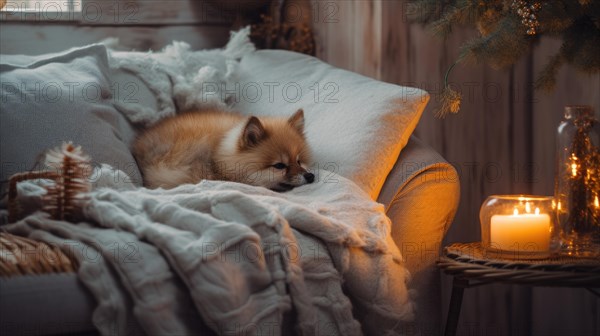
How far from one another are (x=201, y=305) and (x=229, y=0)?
2.00 metres

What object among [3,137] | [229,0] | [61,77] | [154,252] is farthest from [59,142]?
[229,0]

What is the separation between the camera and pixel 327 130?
2.20 m

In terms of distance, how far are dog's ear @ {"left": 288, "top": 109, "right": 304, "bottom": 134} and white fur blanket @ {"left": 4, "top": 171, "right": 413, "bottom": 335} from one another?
1.17 ft

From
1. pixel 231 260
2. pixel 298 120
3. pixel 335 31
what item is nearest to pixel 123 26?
pixel 335 31

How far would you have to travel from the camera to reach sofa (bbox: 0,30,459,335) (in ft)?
6.32

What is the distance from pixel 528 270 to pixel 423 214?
1.08 ft

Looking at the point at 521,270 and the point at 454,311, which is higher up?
the point at 521,270

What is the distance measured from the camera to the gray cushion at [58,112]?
194 cm

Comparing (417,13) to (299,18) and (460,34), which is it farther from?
(299,18)

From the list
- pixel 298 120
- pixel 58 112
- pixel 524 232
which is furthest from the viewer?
pixel 298 120

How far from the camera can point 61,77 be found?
7.20 feet

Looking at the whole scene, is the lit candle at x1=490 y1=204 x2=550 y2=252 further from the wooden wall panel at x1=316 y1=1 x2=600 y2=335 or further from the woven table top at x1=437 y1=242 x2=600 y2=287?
the wooden wall panel at x1=316 y1=1 x2=600 y2=335

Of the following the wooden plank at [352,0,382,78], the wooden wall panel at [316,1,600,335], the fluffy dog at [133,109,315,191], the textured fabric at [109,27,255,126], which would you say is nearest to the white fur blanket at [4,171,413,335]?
the fluffy dog at [133,109,315,191]

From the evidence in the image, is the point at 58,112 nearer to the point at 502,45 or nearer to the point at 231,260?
the point at 231,260
